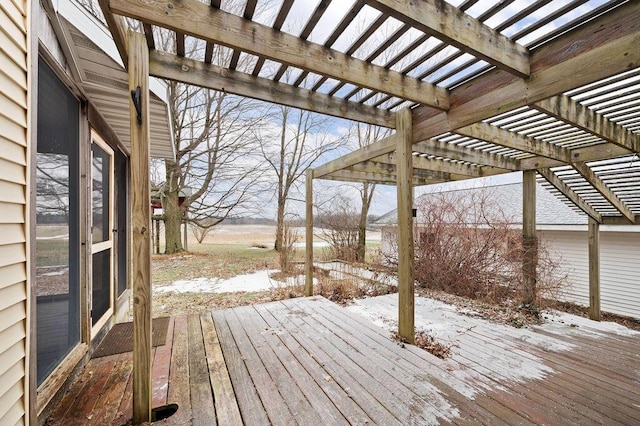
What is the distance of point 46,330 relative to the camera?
1.88 metres

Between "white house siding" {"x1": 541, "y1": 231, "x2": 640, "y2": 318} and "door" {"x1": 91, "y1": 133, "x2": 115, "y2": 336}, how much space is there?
9097 mm

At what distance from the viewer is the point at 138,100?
67.8 inches

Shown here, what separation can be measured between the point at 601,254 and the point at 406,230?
7.80 metres

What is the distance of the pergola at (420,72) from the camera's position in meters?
1.71

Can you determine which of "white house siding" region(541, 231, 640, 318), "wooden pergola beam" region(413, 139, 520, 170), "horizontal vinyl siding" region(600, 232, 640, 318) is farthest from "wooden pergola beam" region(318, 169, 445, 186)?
"horizontal vinyl siding" region(600, 232, 640, 318)

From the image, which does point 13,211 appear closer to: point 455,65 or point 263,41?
point 263,41

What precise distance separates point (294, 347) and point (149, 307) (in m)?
1.52

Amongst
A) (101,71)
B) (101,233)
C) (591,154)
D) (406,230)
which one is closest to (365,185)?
(591,154)

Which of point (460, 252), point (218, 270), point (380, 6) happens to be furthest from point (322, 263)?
point (380, 6)

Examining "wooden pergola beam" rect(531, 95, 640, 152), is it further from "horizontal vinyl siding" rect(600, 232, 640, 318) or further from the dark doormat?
"horizontal vinyl siding" rect(600, 232, 640, 318)

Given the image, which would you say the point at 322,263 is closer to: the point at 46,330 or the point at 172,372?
the point at 172,372

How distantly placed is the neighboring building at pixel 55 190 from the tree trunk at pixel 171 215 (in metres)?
6.85

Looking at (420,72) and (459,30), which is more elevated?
(420,72)

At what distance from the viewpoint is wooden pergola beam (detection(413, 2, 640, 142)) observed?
5.48 ft
